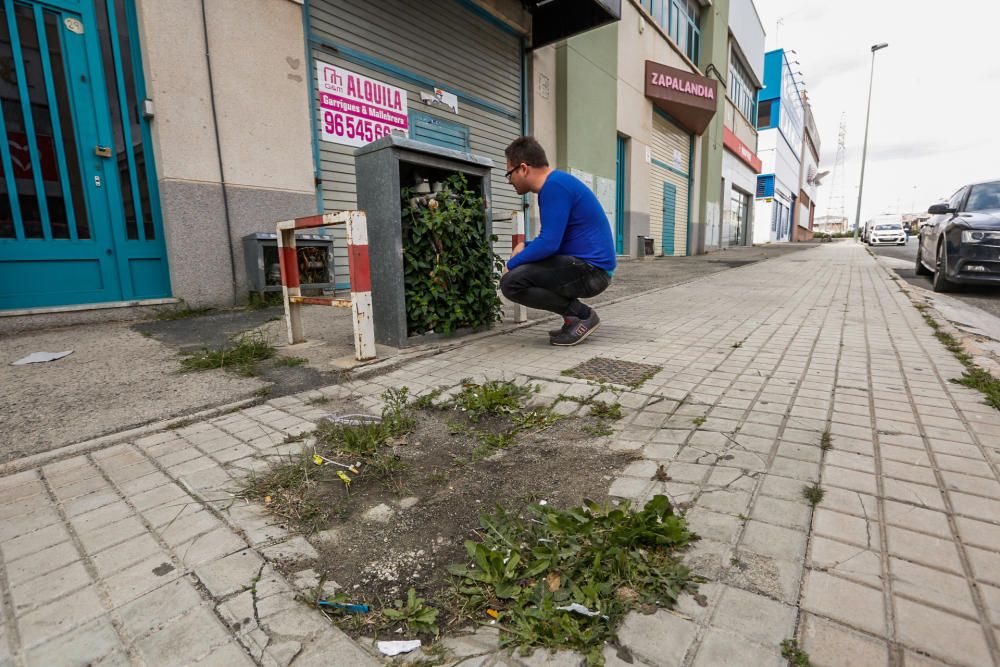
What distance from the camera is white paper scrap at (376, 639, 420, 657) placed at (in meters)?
1.25

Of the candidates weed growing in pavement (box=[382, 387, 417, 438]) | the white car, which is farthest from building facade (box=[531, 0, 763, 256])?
the white car

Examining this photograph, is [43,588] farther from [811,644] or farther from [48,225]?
[48,225]

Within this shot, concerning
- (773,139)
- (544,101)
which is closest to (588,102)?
(544,101)

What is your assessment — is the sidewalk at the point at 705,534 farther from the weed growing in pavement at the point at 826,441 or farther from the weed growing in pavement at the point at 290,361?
the weed growing in pavement at the point at 290,361

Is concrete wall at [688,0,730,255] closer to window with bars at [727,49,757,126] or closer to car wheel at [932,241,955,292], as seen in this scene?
window with bars at [727,49,757,126]

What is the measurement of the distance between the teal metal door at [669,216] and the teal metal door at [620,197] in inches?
149

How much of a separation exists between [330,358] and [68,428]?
65.9 inches

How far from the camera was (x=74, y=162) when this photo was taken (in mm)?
5125

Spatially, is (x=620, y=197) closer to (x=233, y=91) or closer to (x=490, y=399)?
(x=233, y=91)

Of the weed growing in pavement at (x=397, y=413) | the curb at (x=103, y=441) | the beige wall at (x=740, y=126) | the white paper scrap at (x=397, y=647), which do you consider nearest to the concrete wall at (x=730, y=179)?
the beige wall at (x=740, y=126)

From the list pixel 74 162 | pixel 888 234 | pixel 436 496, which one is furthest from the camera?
pixel 888 234

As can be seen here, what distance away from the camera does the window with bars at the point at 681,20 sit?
16.1 meters

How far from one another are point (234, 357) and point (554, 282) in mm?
2664

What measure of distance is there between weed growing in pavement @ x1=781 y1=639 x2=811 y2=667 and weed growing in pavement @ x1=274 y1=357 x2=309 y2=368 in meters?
3.49
